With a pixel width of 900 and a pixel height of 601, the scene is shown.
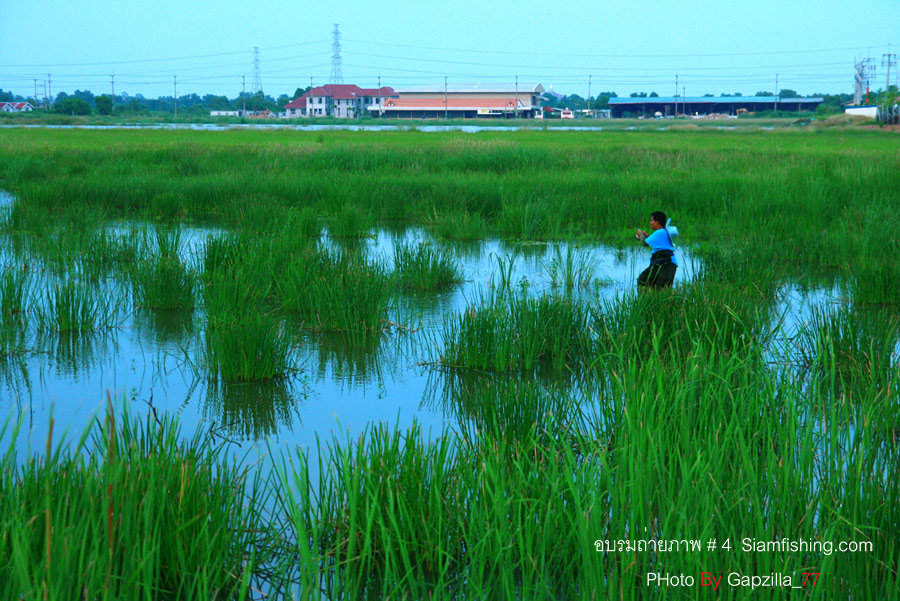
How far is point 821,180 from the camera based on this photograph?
1409 centimetres

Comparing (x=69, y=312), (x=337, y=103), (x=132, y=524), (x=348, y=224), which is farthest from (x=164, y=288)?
(x=337, y=103)

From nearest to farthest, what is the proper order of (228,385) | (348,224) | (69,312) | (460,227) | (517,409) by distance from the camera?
(517,409)
(228,385)
(69,312)
(460,227)
(348,224)

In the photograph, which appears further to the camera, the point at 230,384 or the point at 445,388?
the point at 445,388

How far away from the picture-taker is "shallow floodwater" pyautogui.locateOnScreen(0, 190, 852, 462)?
191 inches

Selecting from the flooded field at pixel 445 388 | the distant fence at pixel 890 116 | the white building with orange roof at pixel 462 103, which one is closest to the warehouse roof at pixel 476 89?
the white building with orange roof at pixel 462 103

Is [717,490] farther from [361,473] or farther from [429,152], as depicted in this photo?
[429,152]

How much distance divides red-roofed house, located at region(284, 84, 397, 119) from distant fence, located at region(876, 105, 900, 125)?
62927 mm

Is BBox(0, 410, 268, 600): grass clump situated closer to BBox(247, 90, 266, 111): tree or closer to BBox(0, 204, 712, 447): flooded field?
BBox(0, 204, 712, 447): flooded field

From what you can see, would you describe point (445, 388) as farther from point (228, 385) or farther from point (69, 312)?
point (69, 312)

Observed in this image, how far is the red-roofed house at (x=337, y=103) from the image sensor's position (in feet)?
345

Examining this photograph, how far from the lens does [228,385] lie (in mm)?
5484

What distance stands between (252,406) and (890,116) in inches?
2223

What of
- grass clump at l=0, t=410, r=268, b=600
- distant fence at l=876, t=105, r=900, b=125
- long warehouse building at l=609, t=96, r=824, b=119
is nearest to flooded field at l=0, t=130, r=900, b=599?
grass clump at l=0, t=410, r=268, b=600

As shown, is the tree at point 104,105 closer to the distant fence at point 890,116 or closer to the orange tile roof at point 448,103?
the orange tile roof at point 448,103
